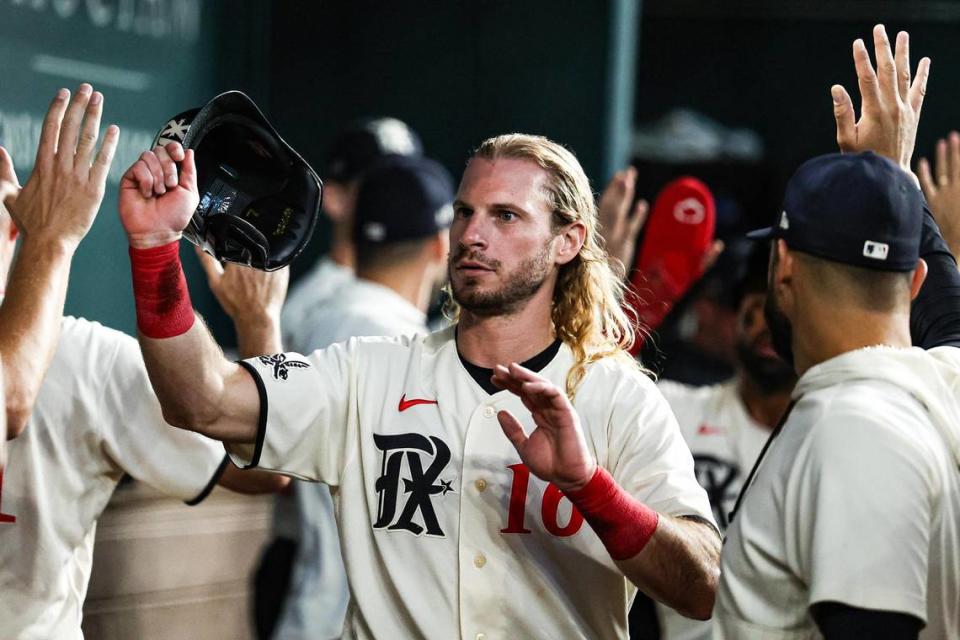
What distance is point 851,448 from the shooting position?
202 cm

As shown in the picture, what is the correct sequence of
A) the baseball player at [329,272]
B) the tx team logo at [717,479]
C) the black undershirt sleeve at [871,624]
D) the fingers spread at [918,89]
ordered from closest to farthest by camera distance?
the black undershirt sleeve at [871,624]
the fingers spread at [918,89]
the tx team logo at [717,479]
the baseball player at [329,272]

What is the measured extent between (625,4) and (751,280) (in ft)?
8.08

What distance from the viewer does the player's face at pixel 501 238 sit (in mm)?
2918

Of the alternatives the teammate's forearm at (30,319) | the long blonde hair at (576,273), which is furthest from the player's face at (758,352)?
the teammate's forearm at (30,319)

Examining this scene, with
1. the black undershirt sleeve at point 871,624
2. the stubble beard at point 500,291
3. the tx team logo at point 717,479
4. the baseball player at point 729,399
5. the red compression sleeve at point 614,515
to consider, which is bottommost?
the tx team logo at point 717,479

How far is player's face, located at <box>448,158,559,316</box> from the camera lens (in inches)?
115

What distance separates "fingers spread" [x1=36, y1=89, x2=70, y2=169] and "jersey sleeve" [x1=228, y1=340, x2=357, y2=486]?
1.84 feet

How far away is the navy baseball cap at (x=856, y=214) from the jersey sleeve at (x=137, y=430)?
4.86 feet

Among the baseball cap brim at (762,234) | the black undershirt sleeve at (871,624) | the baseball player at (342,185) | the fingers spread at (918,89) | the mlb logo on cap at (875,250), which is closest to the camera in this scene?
the black undershirt sleeve at (871,624)

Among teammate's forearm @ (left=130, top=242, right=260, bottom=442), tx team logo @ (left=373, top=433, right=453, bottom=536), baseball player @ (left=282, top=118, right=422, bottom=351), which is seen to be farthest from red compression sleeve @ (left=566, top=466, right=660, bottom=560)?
baseball player @ (left=282, top=118, right=422, bottom=351)

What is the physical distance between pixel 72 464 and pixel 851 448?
172 cm

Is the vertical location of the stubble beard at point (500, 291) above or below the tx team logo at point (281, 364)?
above

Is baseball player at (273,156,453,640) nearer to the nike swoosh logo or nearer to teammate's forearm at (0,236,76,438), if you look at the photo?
the nike swoosh logo

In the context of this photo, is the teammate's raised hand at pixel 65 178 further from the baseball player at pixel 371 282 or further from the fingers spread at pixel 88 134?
the baseball player at pixel 371 282
